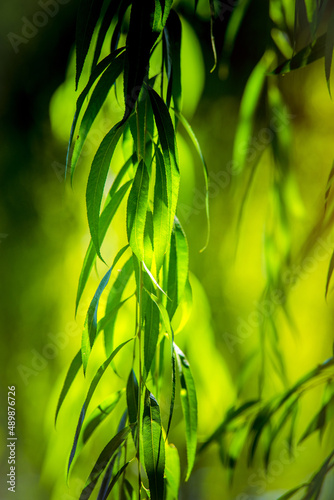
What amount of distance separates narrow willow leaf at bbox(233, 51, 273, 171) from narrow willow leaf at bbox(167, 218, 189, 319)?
0.21 meters

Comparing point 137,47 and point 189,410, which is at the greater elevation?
point 137,47

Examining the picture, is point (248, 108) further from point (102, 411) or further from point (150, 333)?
point (102, 411)

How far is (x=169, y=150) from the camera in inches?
22.5

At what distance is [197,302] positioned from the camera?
803 mm

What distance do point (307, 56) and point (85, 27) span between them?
35cm

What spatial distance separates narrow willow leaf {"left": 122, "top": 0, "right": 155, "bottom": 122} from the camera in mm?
536

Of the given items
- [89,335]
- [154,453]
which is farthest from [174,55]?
[154,453]

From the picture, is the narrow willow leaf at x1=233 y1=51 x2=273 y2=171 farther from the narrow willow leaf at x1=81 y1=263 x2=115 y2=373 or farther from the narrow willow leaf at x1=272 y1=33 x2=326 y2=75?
the narrow willow leaf at x1=81 y1=263 x2=115 y2=373

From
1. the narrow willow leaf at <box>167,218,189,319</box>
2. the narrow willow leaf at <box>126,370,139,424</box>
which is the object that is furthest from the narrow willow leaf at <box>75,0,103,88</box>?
the narrow willow leaf at <box>126,370,139,424</box>

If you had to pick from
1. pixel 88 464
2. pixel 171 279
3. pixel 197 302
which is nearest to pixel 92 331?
pixel 171 279

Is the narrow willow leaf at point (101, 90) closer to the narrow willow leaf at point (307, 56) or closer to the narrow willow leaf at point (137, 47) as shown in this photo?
the narrow willow leaf at point (137, 47)

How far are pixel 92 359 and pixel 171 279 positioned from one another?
27 cm

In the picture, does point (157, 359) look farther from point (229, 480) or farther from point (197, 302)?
point (229, 480)

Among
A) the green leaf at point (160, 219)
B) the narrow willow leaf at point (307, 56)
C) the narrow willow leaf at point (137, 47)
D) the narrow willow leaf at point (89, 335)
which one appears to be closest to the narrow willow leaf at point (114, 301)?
the narrow willow leaf at point (89, 335)
